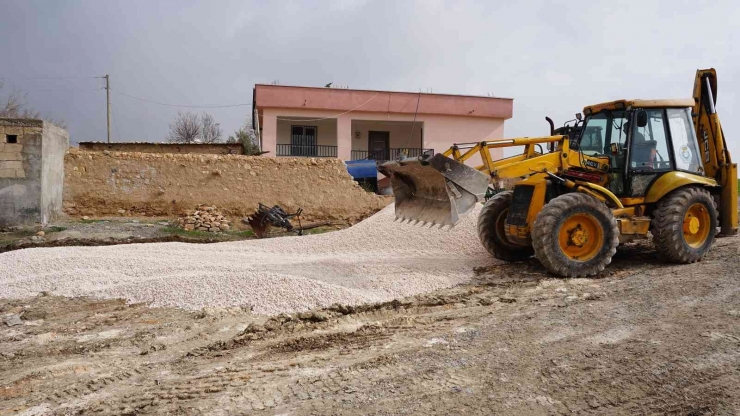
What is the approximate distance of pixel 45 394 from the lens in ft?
12.4

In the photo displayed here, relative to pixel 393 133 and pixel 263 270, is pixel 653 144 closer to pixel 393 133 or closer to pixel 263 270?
pixel 263 270

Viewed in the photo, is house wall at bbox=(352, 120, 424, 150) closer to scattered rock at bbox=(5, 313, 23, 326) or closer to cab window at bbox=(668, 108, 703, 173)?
cab window at bbox=(668, 108, 703, 173)

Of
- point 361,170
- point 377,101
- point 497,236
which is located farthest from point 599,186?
point 377,101

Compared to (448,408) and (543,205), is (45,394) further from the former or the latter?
(543,205)

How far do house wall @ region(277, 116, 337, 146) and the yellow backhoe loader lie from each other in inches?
706

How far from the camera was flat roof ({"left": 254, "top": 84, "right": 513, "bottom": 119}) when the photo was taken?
2394 cm

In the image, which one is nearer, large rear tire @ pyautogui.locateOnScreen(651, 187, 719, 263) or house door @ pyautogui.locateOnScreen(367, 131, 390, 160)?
large rear tire @ pyautogui.locateOnScreen(651, 187, 719, 263)

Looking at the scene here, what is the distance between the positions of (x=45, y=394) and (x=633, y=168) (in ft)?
24.0

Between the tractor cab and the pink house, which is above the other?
the pink house

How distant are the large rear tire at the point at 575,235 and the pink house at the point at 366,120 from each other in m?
17.1

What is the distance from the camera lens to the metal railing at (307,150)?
84.5ft

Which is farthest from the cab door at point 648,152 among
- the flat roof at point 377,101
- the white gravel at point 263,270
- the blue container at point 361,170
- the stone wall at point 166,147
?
the flat roof at point 377,101

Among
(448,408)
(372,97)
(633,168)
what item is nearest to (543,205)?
(633,168)

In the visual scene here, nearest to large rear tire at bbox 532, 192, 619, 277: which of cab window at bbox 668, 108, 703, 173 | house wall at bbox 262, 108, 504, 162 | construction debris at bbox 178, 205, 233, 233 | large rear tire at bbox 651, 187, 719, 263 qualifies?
large rear tire at bbox 651, 187, 719, 263
